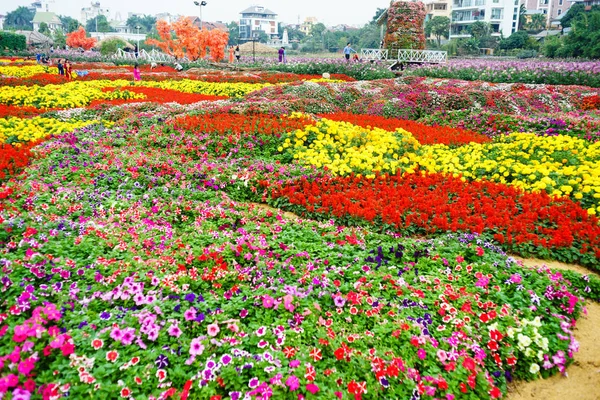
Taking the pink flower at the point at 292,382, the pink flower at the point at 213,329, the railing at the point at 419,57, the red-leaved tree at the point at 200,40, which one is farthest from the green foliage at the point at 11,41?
the pink flower at the point at 292,382

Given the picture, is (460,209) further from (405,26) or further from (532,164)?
(405,26)

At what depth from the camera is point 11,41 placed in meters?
42.2

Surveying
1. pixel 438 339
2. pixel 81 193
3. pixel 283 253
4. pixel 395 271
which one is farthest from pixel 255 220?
pixel 438 339

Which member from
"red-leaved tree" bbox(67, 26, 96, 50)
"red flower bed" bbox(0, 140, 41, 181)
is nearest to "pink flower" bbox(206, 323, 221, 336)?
"red flower bed" bbox(0, 140, 41, 181)

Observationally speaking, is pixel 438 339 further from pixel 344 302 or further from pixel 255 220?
pixel 255 220

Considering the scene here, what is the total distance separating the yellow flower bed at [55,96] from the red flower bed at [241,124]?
19.4ft

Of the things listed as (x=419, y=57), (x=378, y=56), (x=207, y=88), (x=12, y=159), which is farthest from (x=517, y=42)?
(x=12, y=159)

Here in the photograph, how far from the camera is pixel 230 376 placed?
2803 millimetres

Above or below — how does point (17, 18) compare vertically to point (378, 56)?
above

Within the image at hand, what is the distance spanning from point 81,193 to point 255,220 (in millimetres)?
2361

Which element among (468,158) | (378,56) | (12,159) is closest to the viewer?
(12,159)

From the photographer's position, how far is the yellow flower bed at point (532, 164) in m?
6.34

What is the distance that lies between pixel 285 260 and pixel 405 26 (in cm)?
2736

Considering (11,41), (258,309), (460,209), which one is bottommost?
(258,309)
